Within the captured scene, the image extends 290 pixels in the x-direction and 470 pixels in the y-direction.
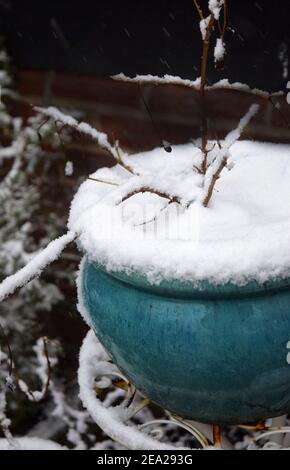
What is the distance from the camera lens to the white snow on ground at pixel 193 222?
88 cm

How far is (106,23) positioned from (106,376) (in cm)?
94

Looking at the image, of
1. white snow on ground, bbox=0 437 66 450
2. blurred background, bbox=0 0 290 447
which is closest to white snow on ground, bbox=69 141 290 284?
blurred background, bbox=0 0 290 447

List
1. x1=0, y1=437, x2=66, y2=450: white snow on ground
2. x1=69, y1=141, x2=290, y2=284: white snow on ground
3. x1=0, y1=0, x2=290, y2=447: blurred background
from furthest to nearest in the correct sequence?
x1=0, y1=437, x2=66, y2=450: white snow on ground < x1=0, y1=0, x2=290, y2=447: blurred background < x1=69, y1=141, x2=290, y2=284: white snow on ground

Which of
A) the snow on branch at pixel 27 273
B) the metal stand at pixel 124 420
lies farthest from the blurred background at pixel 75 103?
the snow on branch at pixel 27 273

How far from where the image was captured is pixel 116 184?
1.14 m

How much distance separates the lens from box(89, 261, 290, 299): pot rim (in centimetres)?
88

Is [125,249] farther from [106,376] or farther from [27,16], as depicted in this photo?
[27,16]

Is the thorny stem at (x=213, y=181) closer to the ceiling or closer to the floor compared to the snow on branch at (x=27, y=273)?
closer to the ceiling

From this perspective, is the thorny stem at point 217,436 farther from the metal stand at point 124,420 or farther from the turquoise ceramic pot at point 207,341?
the turquoise ceramic pot at point 207,341

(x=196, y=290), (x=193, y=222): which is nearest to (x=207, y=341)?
(x=196, y=290)

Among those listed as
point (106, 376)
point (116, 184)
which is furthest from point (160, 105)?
point (106, 376)

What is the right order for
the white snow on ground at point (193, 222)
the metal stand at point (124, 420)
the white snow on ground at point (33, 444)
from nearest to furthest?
the white snow on ground at point (193, 222), the metal stand at point (124, 420), the white snow on ground at point (33, 444)

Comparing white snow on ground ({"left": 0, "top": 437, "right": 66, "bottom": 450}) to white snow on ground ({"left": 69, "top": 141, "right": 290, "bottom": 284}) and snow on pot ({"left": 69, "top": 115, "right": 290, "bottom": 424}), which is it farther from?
white snow on ground ({"left": 69, "top": 141, "right": 290, "bottom": 284})

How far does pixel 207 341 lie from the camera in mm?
913
